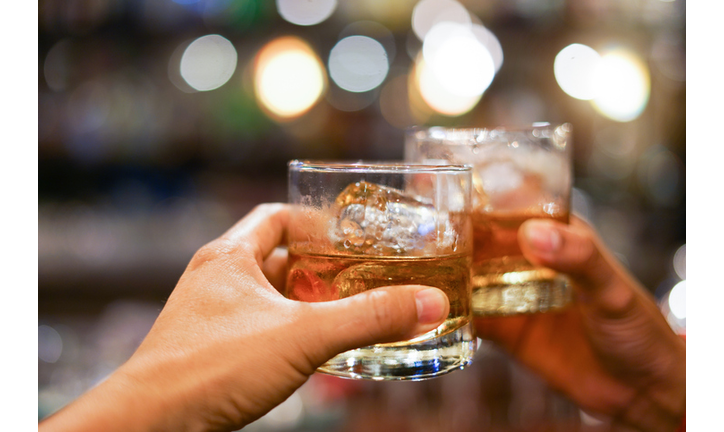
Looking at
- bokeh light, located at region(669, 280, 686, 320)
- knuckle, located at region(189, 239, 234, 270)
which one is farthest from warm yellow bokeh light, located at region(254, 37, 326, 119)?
bokeh light, located at region(669, 280, 686, 320)

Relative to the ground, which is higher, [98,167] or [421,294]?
[98,167]

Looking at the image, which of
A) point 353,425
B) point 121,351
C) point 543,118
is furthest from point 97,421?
point 543,118

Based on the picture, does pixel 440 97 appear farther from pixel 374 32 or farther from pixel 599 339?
pixel 599 339

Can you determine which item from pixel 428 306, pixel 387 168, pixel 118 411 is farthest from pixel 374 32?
pixel 118 411

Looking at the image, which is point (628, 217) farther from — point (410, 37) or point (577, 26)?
point (410, 37)

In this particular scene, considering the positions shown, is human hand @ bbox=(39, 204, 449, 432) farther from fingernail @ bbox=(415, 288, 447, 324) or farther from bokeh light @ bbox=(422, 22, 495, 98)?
bokeh light @ bbox=(422, 22, 495, 98)

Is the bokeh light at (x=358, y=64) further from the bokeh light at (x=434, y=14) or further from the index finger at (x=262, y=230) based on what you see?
the index finger at (x=262, y=230)
